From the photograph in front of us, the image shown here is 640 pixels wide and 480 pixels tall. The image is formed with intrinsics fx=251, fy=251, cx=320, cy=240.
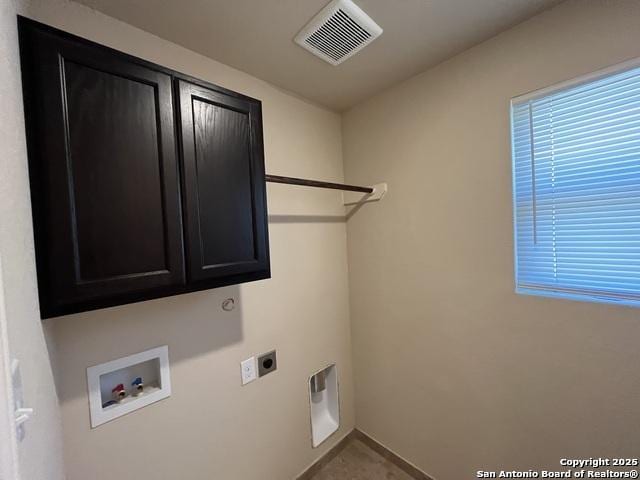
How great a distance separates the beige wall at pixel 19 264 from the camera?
0.48m

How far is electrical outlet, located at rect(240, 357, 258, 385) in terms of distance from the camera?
1.37 metres

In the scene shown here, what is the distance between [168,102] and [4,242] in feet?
2.06

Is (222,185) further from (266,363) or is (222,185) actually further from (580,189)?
(580,189)

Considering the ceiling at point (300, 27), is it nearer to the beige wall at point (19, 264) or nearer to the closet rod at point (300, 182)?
the beige wall at point (19, 264)

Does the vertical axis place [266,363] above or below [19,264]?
below

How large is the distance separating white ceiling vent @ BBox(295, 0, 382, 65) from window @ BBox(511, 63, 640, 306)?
2.52ft

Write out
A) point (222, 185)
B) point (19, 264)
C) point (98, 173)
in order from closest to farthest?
point (19, 264), point (98, 173), point (222, 185)

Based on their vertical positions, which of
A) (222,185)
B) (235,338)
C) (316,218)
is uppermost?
(222,185)

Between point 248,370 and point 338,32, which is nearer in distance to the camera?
point 338,32

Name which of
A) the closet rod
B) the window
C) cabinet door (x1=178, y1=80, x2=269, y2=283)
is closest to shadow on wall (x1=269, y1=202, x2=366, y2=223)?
the closet rod

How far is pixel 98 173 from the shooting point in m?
0.73

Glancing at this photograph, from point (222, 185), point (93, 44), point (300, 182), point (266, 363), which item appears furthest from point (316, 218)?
point (93, 44)

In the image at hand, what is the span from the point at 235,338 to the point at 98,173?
0.97 m

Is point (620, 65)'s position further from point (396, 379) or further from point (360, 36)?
point (396, 379)
